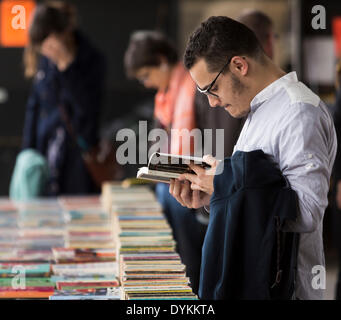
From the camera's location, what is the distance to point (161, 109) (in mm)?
4070

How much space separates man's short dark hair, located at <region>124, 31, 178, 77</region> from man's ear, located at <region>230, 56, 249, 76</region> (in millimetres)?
1921

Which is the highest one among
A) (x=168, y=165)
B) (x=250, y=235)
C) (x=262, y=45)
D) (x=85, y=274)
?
(x=262, y=45)

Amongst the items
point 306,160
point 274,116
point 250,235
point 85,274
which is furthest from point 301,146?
point 85,274

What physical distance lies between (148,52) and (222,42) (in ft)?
6.33

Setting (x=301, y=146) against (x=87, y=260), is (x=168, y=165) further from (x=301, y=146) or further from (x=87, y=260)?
(x=87, y=260)

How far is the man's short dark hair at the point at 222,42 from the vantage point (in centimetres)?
208

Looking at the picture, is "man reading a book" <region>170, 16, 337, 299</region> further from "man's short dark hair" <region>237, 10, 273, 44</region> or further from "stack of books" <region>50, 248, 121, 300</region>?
"man's short dark hair" <region>237, 10, 273, 44</region>

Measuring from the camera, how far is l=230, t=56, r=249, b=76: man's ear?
2082 mm

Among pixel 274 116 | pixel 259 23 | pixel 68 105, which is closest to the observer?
pixel 274 116

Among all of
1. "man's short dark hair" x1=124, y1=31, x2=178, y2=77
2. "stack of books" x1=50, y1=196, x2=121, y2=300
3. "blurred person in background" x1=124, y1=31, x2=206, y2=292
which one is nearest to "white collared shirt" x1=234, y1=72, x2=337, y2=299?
"stack of books" x1=50, y1=196, x2=121, y2=300

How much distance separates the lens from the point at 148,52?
3.97m

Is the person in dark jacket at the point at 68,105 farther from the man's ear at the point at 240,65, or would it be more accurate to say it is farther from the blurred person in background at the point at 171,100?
the man's ear at the point at 240,65

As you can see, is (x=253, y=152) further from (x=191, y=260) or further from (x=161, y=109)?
(x=161, y=109)

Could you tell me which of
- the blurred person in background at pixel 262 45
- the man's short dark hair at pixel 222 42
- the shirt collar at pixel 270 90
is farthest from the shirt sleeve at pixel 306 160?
the blurred person in background at pixel 262 45
